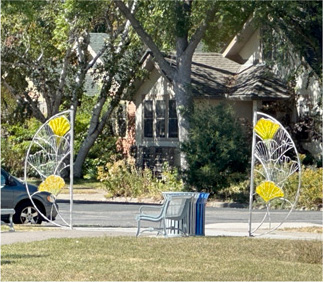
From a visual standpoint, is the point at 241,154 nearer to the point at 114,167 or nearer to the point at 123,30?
the point at 114,167

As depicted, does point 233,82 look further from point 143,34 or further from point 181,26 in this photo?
point 181,26

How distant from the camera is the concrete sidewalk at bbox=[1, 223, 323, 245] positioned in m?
17.0

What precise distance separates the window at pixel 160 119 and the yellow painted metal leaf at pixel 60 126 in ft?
62.8

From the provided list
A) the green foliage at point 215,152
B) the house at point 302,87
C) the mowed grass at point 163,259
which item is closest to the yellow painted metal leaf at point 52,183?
the mowed grass at point 163,259

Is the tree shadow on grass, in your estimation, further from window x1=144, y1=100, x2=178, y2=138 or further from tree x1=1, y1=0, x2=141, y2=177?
window x1=144, y1=100, x2=178, y2=138

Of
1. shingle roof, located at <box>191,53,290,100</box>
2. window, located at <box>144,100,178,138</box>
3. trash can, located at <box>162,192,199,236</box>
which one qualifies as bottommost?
trash can, located at <box>162,192,199,236</box>

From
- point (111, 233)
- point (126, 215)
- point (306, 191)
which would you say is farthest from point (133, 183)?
point (111, 233)

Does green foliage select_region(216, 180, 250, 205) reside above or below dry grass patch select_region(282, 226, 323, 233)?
above

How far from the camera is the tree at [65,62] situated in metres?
38.0

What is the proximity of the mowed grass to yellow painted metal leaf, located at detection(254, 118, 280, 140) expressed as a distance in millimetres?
2459

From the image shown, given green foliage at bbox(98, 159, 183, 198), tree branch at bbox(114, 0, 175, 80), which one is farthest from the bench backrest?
tree branch at bbox(114, 0, 175, 80)

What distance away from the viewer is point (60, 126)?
19.7 meters

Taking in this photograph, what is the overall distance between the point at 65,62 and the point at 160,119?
468 cm

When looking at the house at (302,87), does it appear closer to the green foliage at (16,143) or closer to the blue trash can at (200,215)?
the green foliage at (16,143)
